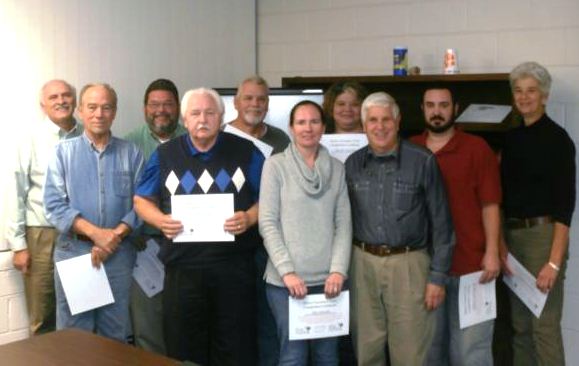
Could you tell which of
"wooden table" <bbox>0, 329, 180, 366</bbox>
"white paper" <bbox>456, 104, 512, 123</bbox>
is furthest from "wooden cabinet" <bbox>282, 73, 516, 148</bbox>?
"wooden table" <bbox>0, 329, 180, 366</bbox>

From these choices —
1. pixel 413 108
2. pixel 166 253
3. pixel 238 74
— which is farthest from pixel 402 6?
pixel 166 253

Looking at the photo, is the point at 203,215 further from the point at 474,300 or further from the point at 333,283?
the point at 474,300

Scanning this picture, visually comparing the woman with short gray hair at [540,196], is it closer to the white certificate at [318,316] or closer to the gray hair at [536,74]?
the gray hair at [536,74]

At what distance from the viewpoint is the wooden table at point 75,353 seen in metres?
1.78

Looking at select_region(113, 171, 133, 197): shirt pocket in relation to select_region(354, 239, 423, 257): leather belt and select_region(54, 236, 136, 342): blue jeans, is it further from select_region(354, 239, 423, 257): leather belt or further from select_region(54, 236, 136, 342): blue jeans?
select_region(354, 239, 423, 257): leather belt

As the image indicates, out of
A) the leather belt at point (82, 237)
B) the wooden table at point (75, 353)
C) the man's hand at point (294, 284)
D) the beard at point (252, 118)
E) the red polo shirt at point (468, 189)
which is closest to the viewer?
the wooden table at point (75, 353)

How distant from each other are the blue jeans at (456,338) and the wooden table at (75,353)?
61.7 inches

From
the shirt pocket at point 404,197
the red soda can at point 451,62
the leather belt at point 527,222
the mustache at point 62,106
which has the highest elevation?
the red soda can at point 451,62

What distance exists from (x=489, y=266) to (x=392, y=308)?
484mm

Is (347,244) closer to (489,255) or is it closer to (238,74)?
(489,255)

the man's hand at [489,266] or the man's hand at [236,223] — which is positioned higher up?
the man's hand at [236,223]

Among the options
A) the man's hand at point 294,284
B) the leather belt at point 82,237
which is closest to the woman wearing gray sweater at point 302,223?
the man's hand at point 294,284

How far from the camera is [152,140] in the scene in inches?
140

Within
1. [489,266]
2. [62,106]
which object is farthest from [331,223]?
[62,106]
